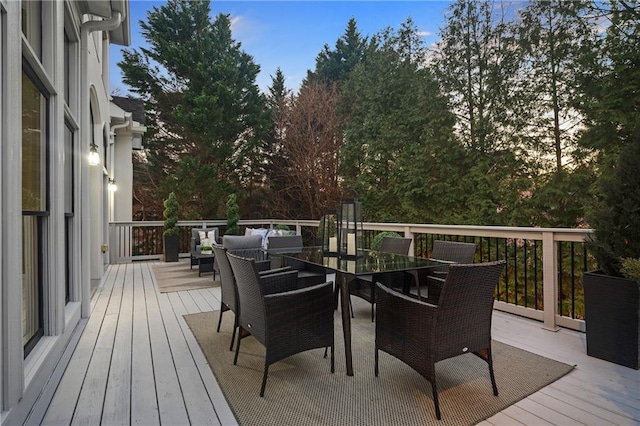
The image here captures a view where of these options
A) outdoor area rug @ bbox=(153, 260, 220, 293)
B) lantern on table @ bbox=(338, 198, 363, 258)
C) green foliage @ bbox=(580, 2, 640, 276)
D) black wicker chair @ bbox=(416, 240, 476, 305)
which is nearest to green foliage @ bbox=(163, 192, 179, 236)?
outdoor area rug @ bbox=(153, 260, 220, 293)

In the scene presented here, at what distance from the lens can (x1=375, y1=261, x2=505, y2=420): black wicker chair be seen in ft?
6.51

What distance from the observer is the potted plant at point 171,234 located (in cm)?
823

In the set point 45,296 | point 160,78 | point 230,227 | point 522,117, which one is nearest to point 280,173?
point 230,227

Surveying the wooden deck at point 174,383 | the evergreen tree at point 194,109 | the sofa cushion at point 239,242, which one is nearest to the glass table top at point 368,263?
the wooden deck at point 174,383

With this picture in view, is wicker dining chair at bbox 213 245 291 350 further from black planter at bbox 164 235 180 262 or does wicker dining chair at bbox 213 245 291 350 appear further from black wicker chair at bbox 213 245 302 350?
black planter at bbox 164 235 180 262

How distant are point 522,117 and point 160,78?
12.1 metres

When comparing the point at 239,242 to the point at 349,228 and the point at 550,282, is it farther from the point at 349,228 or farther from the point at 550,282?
the point at 550,282

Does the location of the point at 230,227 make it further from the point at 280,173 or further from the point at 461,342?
the point at 461,342

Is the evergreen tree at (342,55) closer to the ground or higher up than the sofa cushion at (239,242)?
higher up

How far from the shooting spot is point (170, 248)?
27.1ft

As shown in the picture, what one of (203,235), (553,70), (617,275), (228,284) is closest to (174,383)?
(228,284)

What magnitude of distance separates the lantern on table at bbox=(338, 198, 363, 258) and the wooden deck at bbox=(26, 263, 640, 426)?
1.54m

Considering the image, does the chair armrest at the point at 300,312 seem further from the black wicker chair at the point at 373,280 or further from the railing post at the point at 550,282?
the railing post at the point at 550,282

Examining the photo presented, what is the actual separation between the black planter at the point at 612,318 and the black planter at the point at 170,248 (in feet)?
25.8
